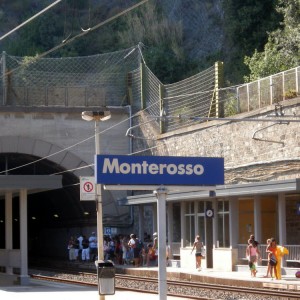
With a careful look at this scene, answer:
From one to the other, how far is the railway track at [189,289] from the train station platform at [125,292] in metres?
0.77

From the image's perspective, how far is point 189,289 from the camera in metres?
28.4

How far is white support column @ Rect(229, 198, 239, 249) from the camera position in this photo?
115 ft

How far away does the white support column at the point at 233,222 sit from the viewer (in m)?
35.0

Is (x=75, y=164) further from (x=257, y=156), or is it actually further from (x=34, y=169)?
Result: (x=257, y=156)

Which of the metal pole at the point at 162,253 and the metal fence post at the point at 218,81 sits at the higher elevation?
the metal fence post at the point at 218,81

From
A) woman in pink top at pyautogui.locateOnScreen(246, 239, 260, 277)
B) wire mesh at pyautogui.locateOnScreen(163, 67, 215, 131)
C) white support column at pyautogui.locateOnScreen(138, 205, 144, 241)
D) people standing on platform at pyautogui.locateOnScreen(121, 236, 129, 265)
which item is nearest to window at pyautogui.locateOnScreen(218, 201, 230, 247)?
wire mesh at pyautogui.locateOnScreen(163, 67, 215, 131)

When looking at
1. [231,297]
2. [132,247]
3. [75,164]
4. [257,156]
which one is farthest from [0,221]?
[231,297]

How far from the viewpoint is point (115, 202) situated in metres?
46.9

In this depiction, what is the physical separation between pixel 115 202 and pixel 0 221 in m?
22.0

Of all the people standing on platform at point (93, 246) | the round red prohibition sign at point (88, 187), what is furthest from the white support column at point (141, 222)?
the round red prohibition sign at point (88, 187)

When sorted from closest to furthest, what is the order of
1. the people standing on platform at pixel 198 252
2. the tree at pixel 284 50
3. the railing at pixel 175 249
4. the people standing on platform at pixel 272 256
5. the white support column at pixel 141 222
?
the people standing on platform at pixel 272 256 → the people standing on platform at pixel 198 252 → the railing at pixel 175 249 → the tree at pixel 284 50 → the white support column at pixel 141 222

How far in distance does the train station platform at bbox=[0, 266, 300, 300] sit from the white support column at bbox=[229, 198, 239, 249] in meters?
1.38

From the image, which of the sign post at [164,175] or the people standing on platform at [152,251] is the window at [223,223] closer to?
the people standing on platform at [152,251]

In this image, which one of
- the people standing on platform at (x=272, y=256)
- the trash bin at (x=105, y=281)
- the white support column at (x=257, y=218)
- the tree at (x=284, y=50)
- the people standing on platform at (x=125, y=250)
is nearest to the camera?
the trash bin at (x=105, y=281)
